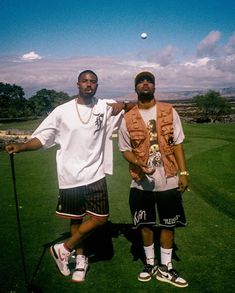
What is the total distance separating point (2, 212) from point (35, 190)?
1917mm

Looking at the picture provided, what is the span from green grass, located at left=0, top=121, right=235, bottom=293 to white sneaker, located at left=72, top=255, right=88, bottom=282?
3.6 inches

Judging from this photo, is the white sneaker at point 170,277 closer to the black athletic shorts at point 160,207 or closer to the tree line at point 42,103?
the black athletic shorts at point 160,207

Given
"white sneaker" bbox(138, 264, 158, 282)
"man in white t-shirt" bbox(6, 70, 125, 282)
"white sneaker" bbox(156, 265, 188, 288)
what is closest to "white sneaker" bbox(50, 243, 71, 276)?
"man in white t-shirt" bbox(6, 70, 125, 282)

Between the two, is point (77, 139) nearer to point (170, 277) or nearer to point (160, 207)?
point (160, 207)

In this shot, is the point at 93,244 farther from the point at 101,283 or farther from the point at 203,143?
the point at 203,143

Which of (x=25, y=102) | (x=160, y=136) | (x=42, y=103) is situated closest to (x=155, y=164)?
(x=160, y=136)

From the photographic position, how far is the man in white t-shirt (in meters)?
4.52

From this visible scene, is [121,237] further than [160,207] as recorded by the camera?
Yes

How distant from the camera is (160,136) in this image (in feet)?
14.8

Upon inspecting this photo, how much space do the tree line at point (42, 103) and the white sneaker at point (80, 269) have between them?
212ft

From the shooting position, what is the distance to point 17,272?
4.78 m

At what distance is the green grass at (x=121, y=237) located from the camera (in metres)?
4.48

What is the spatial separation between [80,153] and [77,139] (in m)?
0.18

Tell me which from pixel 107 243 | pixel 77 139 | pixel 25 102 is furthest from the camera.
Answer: pixel 25 102
